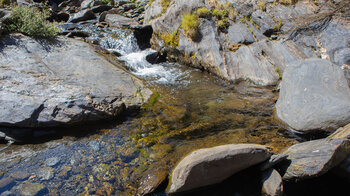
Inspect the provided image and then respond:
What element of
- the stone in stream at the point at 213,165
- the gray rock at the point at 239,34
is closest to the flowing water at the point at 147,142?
the stone in stream at the point at 213,165

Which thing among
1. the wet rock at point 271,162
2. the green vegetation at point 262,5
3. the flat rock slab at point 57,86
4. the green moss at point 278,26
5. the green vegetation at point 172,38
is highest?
the green vegetation at point 262,5

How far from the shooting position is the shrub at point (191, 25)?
35.6 ft

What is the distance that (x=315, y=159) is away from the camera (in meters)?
4.08

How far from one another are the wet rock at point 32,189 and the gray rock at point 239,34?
8915mm

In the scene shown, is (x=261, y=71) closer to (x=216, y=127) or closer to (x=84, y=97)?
(x=216, y=127)

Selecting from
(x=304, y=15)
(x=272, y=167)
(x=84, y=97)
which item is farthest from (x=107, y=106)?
(x=304, y=15)

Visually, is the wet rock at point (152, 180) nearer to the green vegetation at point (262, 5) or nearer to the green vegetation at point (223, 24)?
the green vegetation at point (223, 24)

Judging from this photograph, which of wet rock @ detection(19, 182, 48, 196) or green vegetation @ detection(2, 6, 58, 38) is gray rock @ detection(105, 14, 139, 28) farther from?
wet rock @ detection(19, 182, 48, 196)

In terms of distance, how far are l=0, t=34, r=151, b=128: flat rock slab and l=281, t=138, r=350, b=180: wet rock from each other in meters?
4.52

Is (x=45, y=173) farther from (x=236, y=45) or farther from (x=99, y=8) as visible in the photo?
(x=99, y=8)

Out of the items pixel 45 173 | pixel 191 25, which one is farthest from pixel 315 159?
pixel 191 25

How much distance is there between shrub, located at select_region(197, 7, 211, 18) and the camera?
10.9 metres

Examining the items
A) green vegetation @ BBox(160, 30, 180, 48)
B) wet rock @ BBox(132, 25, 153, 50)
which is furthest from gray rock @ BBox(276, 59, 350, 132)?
wet rock @ BBox(132, 25, 153, 50)

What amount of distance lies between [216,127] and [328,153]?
2.57 m
